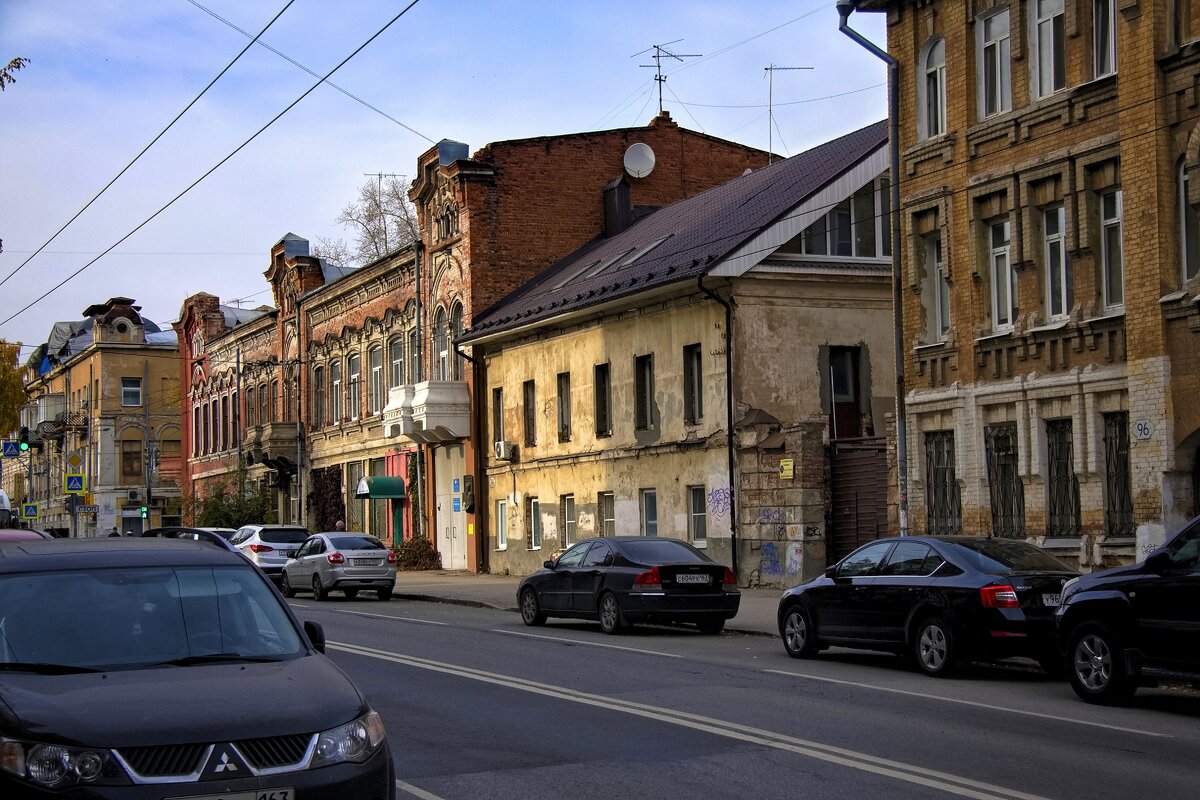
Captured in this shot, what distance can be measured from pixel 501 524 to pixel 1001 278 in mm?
19774

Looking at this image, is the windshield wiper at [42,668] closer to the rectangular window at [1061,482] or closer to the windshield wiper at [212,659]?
the windshield wiper at [212,659]

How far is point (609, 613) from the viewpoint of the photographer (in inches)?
829

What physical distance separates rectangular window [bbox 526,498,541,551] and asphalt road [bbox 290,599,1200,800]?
19.5 meters

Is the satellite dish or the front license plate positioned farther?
the satellite dish

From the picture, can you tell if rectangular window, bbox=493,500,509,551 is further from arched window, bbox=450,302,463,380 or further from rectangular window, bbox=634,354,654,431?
rectangular window, bbox=634,354,654,431

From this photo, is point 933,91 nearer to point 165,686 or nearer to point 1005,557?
point 1005,557

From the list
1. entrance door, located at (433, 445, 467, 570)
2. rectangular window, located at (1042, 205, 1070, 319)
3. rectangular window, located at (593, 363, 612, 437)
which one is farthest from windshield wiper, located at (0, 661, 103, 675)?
entrance door, located at (433, 445, 467, 570)

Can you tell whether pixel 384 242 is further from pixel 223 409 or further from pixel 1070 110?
pixel 1070 110

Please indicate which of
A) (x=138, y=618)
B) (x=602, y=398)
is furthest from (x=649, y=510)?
(x=138, y=618)

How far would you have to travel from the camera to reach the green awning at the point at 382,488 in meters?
44.6

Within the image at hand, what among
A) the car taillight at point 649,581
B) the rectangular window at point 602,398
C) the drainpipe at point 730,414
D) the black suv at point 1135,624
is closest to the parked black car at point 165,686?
the black suv at point 1135,624

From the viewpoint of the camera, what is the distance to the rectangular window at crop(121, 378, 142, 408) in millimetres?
81312

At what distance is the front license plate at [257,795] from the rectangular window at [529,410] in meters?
31.8

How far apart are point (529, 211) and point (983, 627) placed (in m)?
28.5
